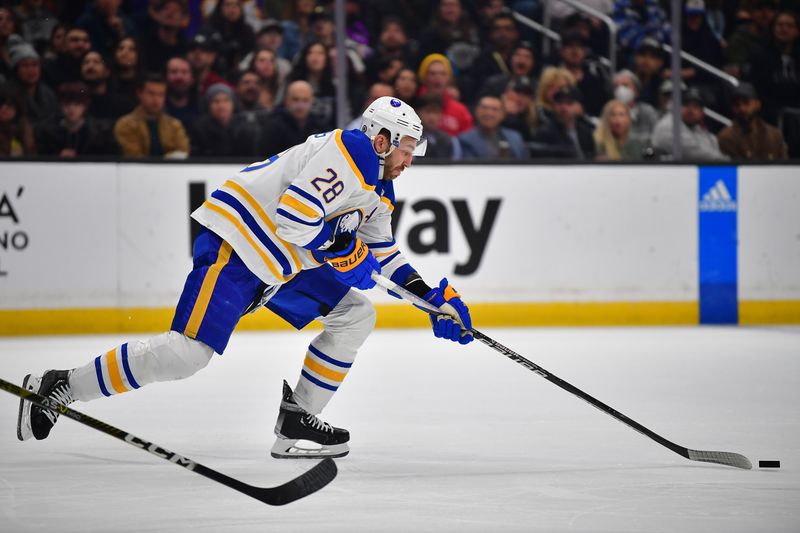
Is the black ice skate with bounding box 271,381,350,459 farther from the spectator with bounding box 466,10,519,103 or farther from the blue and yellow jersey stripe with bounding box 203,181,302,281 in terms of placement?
the spectator with bounding box 466,10,519,103

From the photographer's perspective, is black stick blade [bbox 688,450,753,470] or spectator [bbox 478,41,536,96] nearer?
black stick blade [bbox 688,450,753,470]

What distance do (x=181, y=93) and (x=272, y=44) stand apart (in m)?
0.68

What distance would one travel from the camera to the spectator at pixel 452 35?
736cm

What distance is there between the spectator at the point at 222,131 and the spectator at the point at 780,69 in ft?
10.8

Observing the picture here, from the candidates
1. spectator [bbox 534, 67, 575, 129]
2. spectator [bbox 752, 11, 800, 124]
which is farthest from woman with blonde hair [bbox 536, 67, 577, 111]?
spectator [bbox 752, 11, 800, 124]

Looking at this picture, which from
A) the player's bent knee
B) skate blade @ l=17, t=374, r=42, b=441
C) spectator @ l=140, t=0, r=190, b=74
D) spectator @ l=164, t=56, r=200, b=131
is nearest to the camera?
the player's bent knee

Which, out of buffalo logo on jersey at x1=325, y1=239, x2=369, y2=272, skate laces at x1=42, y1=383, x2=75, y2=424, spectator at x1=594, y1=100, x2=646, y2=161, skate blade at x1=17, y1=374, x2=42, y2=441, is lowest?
skate blade at x1=17, y1=374, x2=42, y2=441

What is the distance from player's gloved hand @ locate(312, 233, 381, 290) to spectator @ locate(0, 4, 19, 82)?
426 centimetres

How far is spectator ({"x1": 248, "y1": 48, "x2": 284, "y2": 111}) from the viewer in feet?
22.8

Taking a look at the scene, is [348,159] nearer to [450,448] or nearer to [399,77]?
[450,448]

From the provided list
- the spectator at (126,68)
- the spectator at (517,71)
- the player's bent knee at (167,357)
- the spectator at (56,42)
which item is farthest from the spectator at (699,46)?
the player's bent knee at (167,357)

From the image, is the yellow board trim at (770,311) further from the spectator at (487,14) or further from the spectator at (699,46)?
the spectator at (487,14)

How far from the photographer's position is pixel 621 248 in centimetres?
691

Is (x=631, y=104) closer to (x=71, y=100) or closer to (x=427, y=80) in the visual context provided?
(x=427, y=80)
